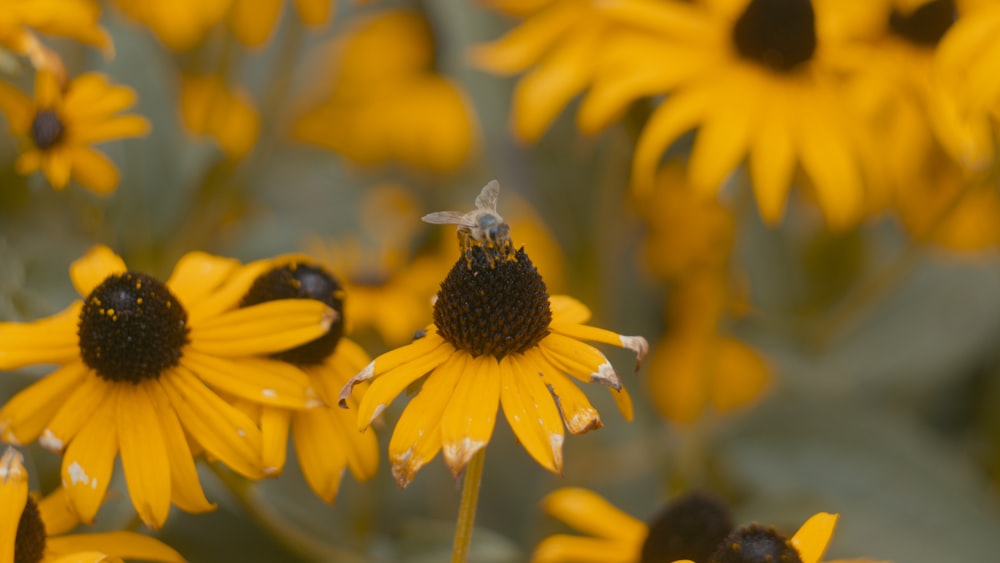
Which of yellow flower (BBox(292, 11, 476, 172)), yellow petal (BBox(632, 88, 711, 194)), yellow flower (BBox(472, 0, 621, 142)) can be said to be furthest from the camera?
yellow flower (BBox(292, 11, 476, 172))

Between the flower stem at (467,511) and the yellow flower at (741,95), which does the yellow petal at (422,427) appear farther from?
the yellow flower at (741,95)

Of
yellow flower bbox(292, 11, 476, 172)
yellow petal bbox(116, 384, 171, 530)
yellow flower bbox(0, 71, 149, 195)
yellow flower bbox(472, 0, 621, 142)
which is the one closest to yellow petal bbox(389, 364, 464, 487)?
yellow petal bbox(116, 384, 171, 530)

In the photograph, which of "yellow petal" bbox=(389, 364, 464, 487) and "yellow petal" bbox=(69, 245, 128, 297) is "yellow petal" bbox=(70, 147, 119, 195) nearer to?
"yellow petal" bbox=(69, 245, 128, 297)

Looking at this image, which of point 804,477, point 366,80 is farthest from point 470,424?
point 366,80

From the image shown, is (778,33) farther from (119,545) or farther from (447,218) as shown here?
(119,545)

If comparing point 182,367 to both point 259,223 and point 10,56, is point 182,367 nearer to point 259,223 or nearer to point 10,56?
point 10,56

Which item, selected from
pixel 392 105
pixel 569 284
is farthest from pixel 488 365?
pixel 392 105
